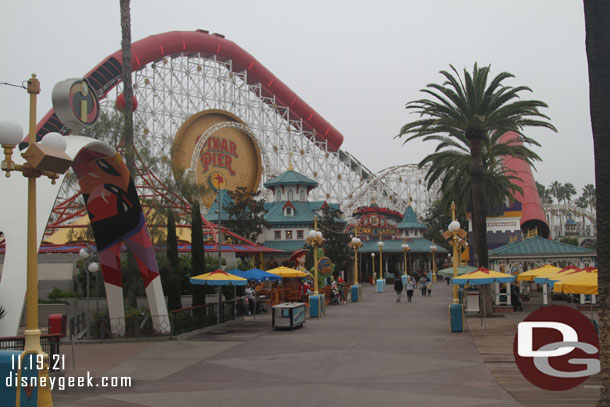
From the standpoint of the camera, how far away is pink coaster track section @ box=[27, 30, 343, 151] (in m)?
54.3

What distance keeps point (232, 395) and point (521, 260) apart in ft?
83.7

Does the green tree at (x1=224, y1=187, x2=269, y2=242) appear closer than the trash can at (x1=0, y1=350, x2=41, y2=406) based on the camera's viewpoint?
No

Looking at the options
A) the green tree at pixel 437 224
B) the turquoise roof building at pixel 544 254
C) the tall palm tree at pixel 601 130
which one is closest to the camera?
the tall palm tree at pixel 601 130

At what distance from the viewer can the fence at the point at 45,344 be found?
13312 mm

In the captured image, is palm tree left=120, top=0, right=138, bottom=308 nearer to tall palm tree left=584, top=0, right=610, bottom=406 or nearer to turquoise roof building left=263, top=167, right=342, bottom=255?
tall palm tree left=584, top=0, right=610, bottom=406

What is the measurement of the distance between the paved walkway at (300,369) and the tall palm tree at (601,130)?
2.66m

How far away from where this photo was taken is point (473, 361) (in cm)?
1583

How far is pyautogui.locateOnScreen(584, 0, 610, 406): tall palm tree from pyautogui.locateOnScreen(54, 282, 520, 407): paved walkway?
2660 mm

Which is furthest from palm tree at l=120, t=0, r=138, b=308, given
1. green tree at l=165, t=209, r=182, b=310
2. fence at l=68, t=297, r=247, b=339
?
fence at l=68, t=297, r=247, b=339

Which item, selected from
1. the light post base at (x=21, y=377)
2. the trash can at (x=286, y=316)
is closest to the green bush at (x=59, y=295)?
the trash can at (x=286, y=316)

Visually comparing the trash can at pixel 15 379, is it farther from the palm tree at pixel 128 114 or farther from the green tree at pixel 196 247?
the green tree at pixel 196 247

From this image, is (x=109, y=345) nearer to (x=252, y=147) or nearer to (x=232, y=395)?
(x=232, y=395)

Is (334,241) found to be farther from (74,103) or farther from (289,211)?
(74,103)

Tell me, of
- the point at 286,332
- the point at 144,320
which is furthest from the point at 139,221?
the point at 286,332
